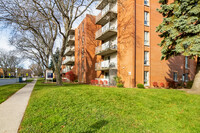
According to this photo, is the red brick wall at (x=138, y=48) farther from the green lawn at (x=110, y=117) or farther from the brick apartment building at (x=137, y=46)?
the green lawn at (x=110, y=117)

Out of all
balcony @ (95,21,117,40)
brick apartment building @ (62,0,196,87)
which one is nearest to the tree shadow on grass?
brick apartment building @ (62,0,196,87)

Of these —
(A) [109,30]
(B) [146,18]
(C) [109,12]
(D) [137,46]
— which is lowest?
(D) [137,46]

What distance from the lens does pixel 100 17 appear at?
69.1 feet

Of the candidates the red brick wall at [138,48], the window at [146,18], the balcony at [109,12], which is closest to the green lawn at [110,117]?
the red brick wall at [138,48]

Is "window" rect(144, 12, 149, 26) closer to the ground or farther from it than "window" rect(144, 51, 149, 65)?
farther from it

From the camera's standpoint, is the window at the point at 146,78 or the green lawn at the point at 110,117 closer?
the green lawn at the point at 110,117

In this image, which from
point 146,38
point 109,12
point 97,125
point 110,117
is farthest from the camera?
point 109,12

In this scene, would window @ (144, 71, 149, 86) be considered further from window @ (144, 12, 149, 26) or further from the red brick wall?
window @ (144, 12, 149, 26)

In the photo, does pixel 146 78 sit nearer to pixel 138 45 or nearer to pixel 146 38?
pixel 138 45

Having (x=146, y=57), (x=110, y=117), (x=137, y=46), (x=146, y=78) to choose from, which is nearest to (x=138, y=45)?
(x=137, y=46)

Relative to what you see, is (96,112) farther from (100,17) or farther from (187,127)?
(100,17)

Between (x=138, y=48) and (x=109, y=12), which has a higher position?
(x=109, y=12)

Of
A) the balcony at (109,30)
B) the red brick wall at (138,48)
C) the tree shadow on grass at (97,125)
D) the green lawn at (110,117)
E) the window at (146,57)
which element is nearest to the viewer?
the tree shadow on grass at (97,125)

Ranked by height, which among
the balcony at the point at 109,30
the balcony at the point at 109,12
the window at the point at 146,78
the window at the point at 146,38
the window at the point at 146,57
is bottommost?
the window at the point at 146,78
